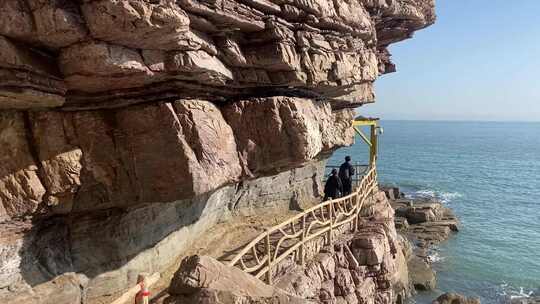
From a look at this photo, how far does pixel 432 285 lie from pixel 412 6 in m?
14.4

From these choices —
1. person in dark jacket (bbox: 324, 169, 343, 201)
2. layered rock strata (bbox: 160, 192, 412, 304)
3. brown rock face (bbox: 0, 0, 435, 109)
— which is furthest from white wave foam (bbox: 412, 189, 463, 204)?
brown rock face (bbox: 0, 0, 435, 109)

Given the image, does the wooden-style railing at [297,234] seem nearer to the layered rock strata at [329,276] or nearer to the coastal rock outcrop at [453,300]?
the layered rock strata at [329,276]

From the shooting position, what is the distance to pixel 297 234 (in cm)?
1268

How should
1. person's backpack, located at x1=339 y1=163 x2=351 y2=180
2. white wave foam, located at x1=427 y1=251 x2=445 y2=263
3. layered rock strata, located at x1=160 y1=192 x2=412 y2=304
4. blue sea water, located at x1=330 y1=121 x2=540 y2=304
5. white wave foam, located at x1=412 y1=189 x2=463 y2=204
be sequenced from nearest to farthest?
layered rock strata, located at x1=160 y1=192 x2=412 y2=304, person's backpack, located at x1=339 y1=163 x2=351 y2=180, blue sea water, located at x1=330 y1=121 x2=540 y2=304, white wave foam, located at x1=427 y1=251 x2=445 y2=263, white wave foam, located at x1=412 y1=189 x2=463 y2=204

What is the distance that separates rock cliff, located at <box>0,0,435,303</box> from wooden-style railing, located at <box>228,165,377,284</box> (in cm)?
181

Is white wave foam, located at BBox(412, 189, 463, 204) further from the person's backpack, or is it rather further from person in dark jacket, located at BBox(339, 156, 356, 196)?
the person's backpack

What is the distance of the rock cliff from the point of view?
25.7 feet

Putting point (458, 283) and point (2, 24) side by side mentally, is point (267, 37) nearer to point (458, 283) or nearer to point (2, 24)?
point (2, 24)

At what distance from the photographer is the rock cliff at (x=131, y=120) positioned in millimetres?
7832

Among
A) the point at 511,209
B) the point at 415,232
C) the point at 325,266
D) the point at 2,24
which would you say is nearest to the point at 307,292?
the point at 325,266

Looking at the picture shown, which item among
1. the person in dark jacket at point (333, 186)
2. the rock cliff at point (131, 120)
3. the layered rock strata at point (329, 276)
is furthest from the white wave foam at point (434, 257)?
the rock cliff at point (131, 120)

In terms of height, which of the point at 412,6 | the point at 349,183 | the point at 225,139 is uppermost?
the point at 412,6

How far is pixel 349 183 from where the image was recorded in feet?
61.9

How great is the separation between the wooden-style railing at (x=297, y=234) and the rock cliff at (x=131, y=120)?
181cm
